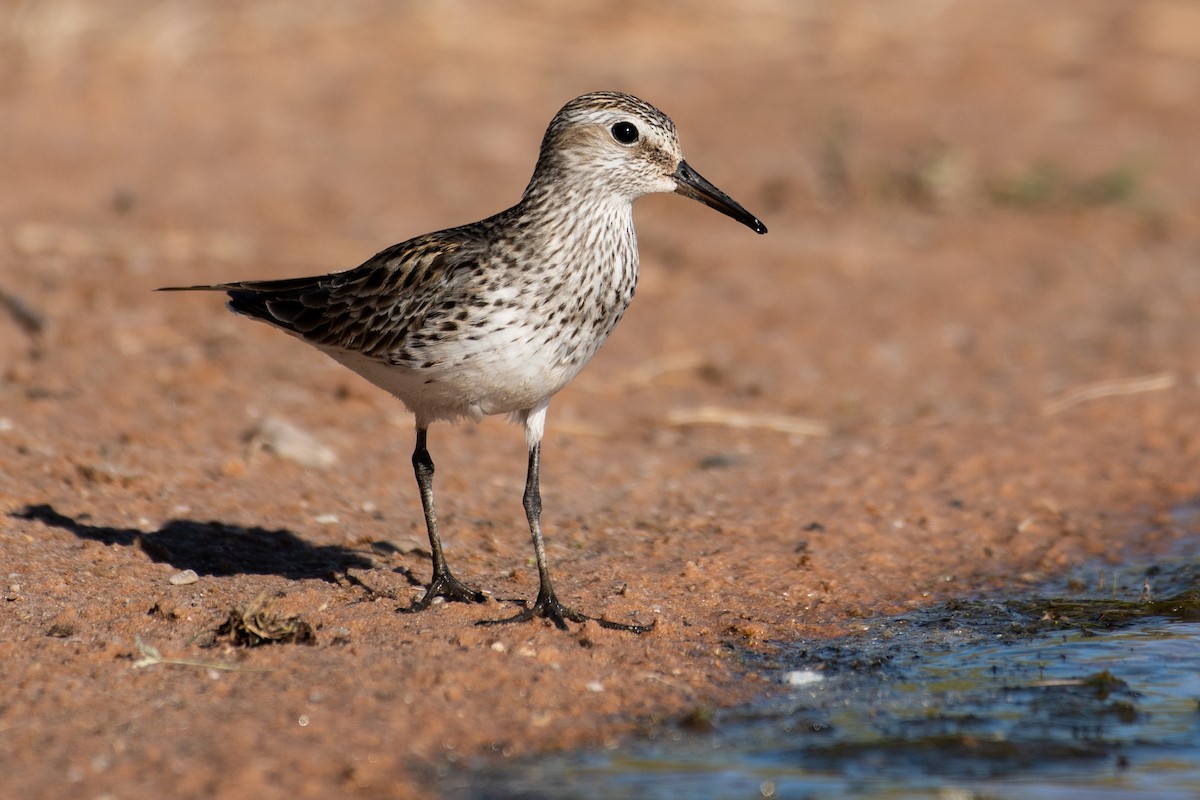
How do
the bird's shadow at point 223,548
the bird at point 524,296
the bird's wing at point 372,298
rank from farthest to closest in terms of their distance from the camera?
the bird's shadow at point 223,548, the bird's wing at point 372,298, the bird at point 524,296

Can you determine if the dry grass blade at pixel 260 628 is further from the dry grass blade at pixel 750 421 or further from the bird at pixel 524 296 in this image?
the dry grass blade at pixel 750 421

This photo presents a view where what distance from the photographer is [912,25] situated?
17.7 metres

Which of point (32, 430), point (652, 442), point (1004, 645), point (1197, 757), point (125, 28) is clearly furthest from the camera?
point (125, 28)

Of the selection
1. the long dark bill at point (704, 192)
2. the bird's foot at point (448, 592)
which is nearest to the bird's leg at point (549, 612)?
the bird's foot at point (448, 592)

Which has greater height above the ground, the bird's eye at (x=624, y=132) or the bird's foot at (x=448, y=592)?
the bird's eye at (x=624, y=132)

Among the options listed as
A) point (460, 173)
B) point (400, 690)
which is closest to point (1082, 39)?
point (460, 173)

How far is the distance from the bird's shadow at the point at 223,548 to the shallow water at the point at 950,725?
2184 mm

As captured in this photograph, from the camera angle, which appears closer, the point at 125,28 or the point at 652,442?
the point at 652,442

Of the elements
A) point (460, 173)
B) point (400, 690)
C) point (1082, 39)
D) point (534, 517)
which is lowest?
point (400, 690)

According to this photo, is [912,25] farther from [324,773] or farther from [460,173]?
[324,773]

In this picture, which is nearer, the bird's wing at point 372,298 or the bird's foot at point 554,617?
the bird's foot at point 554,617

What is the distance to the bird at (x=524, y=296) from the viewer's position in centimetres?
593

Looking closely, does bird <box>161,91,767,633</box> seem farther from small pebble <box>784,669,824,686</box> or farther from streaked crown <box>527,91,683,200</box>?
small pebble <box>784,669,824,686</box>

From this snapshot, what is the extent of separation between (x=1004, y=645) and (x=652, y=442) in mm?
3341
